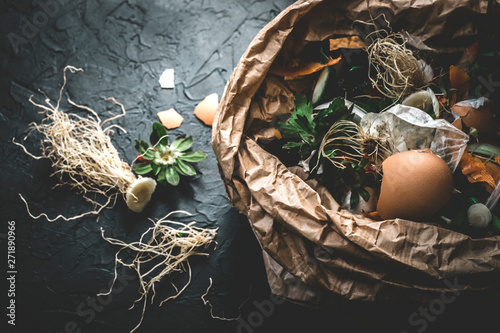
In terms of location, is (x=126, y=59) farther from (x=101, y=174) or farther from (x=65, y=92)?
(x=101, y=174)

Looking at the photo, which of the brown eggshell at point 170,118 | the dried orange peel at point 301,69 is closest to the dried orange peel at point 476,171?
the dried orange peel at point 301,69

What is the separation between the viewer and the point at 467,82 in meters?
0.84

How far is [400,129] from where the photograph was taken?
80 centimetres

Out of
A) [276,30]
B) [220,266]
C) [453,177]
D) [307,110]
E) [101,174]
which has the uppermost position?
[276,30]

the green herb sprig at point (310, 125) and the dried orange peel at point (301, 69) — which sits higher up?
the dried orange peel at point (301, 69)

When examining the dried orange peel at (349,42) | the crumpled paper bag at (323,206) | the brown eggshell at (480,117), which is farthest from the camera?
the dried orange peel at (349,42)

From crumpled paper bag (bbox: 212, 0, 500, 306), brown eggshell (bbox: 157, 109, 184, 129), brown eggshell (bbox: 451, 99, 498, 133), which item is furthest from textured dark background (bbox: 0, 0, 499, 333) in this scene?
brown eggshell (bbox: 451, 99, 498, 133)

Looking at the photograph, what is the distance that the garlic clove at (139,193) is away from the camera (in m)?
0.99

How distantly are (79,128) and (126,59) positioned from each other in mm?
256

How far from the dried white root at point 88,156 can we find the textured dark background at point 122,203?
0.03m

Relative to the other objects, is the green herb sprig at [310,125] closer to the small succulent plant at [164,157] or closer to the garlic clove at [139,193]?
the small succulent plant at [164,157]

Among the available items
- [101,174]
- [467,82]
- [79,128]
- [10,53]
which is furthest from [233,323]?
[10,53]

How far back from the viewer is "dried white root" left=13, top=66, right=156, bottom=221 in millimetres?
1022

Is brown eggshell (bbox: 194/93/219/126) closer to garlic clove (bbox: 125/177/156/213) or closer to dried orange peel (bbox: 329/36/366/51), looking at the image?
garlic clove (bbox: 125/177/156/213)
